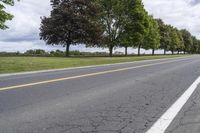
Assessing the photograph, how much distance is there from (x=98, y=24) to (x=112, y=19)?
898 cm

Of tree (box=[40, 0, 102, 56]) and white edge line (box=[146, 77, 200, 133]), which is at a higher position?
tree (box=[40, 0, 102, 56])

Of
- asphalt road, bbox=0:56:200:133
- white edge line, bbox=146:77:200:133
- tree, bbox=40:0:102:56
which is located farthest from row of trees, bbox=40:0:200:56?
white edge line, bbox=146:77:200:133

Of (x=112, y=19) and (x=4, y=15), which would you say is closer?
(x=4, y=15)

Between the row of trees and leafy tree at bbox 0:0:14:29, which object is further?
the row of trees

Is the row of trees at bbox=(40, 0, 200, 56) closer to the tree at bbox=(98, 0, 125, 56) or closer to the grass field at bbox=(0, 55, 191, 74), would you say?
the tree at bbox=(98, 0, 125, 56)

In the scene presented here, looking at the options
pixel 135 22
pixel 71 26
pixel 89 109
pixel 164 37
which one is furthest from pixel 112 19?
pixel 89 109

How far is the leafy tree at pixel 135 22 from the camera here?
2283 inches

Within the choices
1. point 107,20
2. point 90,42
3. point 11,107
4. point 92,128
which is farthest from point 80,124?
point 107,20

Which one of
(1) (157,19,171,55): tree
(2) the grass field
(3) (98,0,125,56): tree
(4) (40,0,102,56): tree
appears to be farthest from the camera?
(1) (157,19,171,55): tree

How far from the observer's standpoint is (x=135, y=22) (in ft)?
192

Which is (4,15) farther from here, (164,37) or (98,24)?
(164,37)

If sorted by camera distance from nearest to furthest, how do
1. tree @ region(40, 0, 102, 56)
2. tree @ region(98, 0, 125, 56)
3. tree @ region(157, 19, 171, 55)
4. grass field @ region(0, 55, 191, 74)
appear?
grass field @ region(0, 55, 191, 74)
tree @ region(40, 0, 102, 56)
tree @ region(98, 0, 125, 56)
tree @ region(157, 19, 171, 55)

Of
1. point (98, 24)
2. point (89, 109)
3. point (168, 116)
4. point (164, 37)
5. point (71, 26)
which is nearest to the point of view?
point (168, 116)

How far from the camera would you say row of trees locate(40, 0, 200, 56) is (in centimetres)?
4794
